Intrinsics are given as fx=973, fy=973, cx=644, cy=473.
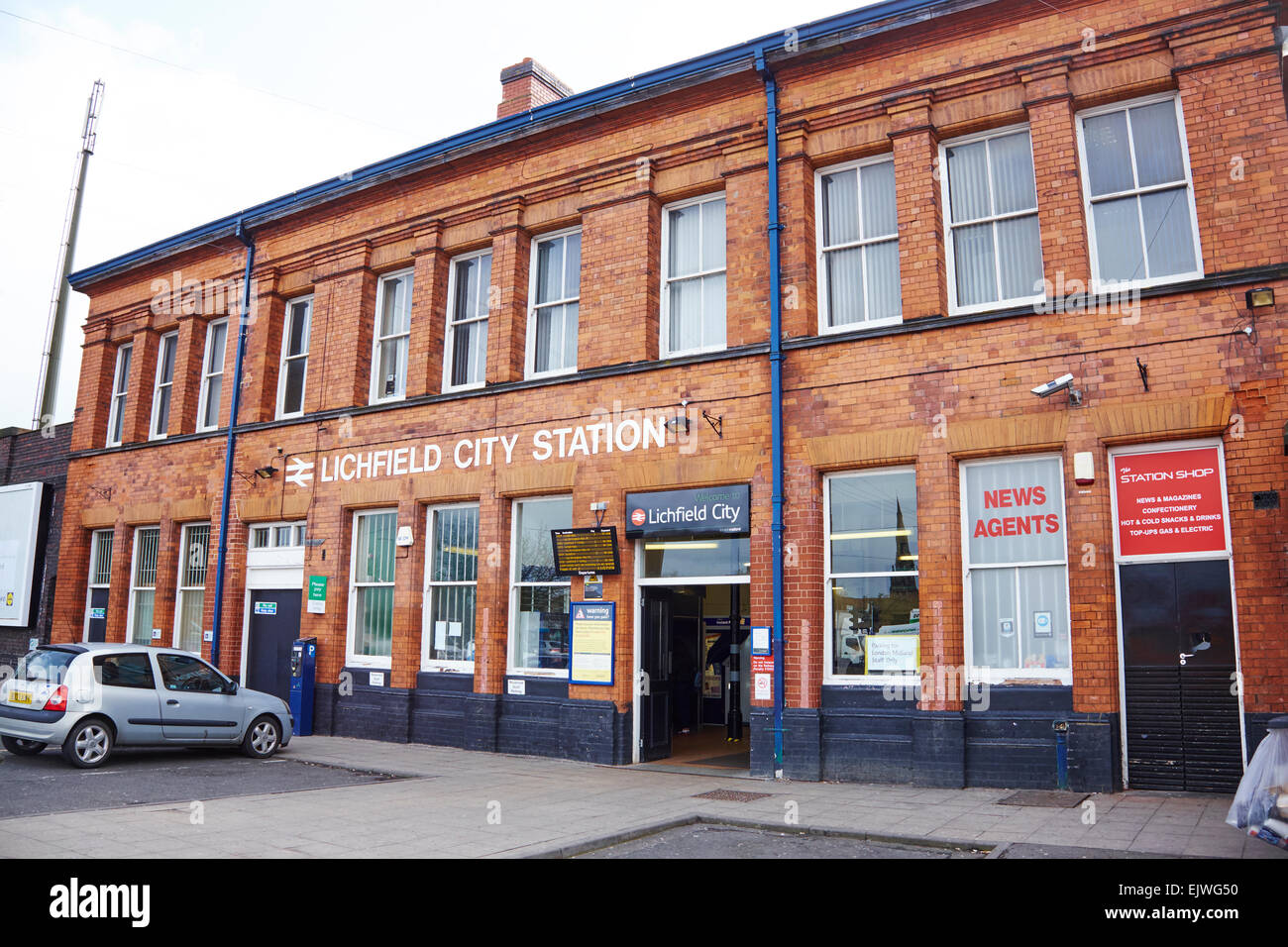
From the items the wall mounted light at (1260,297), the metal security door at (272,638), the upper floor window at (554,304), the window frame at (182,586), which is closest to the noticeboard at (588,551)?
the upper floor window at (554,304)

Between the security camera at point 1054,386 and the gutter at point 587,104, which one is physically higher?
the gutter at point 587,104

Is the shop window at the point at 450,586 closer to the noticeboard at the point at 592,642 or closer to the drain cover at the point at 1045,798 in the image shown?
the noticeboard at the point at 592,642

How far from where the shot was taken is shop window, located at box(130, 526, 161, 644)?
1958 cm

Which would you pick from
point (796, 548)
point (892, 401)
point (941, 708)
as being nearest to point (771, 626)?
point (796, 548)

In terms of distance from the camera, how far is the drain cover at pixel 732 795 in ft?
32.8

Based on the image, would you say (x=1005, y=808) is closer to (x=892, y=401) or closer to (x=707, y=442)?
(x=892, y=401)

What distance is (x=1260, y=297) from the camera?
31.8 feet

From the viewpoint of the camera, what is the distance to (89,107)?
24.7m

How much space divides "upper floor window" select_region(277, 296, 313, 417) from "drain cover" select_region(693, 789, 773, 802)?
10989 mm

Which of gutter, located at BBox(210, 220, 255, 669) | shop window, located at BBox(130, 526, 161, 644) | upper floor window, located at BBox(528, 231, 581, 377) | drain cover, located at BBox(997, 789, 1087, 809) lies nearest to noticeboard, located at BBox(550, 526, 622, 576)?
upper floor window, located at BBox(528, 231, 581, 377)

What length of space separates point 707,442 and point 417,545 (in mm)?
5340

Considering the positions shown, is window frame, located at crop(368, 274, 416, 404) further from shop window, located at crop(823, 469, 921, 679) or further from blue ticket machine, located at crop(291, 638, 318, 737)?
shop window, located at crop(823, 469, 921, 679)

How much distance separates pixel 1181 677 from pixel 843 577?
3.66 meters

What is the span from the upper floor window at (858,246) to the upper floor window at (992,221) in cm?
73
